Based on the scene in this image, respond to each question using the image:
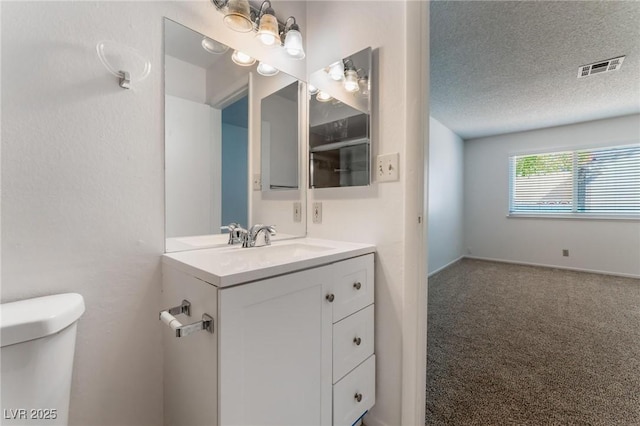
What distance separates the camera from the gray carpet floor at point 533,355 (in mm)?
1310

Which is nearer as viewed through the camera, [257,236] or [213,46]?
[213,46]

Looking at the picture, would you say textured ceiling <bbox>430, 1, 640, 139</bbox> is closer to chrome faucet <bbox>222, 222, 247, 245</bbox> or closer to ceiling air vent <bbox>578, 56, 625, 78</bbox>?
ceiling air vent <bbox>578, 56, 625, 78</bbox>

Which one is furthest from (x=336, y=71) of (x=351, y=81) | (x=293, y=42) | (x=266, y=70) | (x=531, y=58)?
(x=531, y=58)

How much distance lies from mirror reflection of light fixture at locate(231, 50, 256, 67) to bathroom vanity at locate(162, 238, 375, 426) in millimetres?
936

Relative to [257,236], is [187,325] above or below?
below

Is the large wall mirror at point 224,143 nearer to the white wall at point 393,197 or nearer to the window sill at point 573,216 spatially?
the white wall at point 393,197

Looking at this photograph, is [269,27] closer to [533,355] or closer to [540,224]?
[533,355]

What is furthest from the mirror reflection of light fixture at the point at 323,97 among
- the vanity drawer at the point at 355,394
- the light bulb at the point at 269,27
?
the vanity drawer at the point at 355,394

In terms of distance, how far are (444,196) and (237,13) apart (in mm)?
3954

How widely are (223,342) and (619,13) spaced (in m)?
3.02

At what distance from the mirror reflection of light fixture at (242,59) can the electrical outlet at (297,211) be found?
78 cm

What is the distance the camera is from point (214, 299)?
0.71 meters

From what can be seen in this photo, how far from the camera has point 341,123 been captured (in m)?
1.38

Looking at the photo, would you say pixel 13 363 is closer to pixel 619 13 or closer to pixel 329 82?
pixel 329 82
